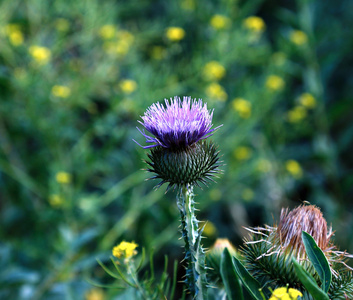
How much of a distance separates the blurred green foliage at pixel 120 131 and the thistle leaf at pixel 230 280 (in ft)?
4.56

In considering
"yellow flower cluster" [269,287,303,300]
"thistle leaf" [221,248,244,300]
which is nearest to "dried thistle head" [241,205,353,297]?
"thistle leaf" [221,248,244,300]

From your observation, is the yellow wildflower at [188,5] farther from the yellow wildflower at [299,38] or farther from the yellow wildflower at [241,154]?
the yellow wildflower at [241,154]

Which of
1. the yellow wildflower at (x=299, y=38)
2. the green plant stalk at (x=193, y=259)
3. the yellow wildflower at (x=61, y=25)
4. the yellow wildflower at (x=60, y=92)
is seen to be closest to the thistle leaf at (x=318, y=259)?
the green plant stalk at (x=193, y=259)

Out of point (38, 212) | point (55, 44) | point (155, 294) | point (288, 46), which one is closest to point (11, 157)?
point (38, 212)

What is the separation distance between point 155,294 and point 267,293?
12.4 inches

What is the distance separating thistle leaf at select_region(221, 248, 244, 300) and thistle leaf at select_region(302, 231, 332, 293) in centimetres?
19

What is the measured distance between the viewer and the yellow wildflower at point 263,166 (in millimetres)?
3243

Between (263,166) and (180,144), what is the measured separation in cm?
214

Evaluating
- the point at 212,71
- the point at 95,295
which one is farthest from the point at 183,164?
the point at 95,295

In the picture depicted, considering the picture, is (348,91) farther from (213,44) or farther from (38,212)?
(38,212)

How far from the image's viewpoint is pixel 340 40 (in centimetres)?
414

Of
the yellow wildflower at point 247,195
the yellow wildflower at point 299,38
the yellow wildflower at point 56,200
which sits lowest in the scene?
the yellow wildflower at point 56,200

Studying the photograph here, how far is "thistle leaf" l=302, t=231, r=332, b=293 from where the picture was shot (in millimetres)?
994

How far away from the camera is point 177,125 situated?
1.17 metres
